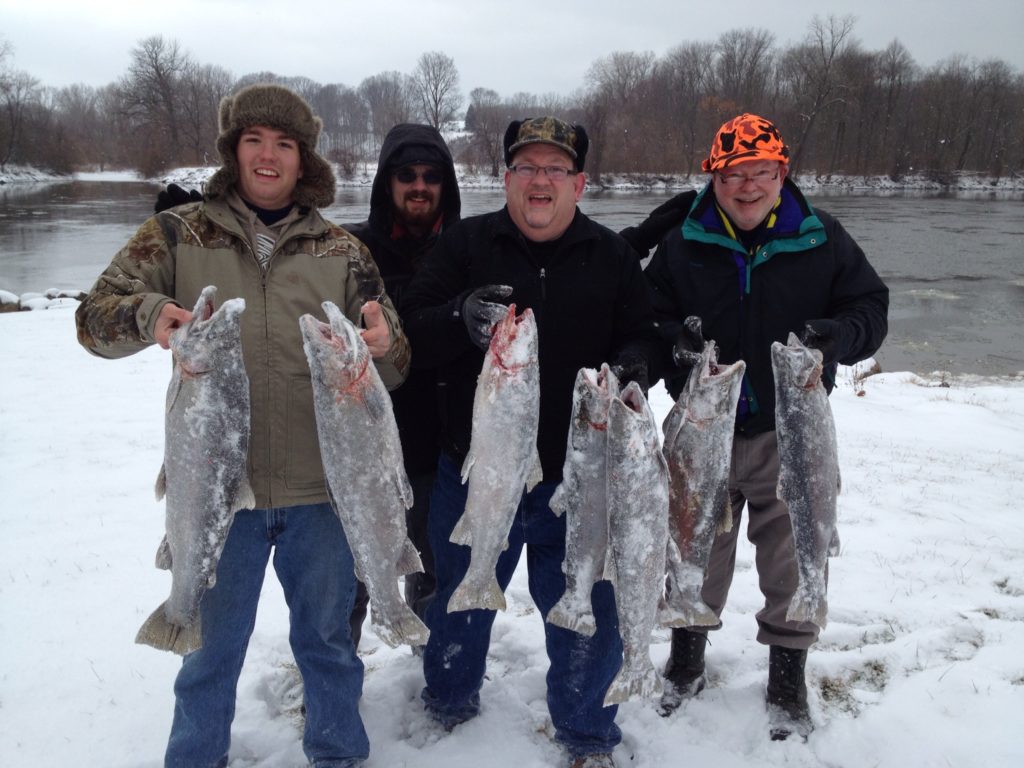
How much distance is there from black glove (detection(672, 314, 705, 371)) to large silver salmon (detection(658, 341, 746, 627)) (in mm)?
79

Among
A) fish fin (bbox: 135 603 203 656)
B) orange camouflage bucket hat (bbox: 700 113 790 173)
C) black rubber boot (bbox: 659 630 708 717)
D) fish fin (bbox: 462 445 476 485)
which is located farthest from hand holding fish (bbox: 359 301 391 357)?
black rubber boot (bbox: 659 630 708 717)

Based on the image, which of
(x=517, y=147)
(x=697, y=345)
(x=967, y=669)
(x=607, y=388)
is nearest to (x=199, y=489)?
(x=607, y=388)

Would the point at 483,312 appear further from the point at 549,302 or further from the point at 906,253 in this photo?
the point at 906,253

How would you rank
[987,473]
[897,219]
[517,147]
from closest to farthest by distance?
[517,147]
[987,473]
[897,219]

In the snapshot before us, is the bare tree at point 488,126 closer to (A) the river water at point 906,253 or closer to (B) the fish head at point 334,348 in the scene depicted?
(A) the river water at point 906,253

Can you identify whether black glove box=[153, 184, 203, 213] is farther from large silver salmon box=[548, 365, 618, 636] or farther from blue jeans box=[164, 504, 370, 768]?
large silver salmon box=[548, 365, 618, 636]

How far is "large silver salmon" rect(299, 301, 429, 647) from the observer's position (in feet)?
8.05

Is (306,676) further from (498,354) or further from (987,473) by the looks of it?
(987,473)

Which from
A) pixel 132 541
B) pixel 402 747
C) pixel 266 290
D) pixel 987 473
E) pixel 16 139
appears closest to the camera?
pixel 266 290

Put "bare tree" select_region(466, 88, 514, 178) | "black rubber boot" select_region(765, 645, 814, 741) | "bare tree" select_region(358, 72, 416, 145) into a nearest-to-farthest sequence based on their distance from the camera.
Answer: "black rubber boot" select_region(765, 645, 814, 741) → "bare tree" select_region(466, 88, 514, 178) → "bare tree" select_region(358, 72, 416, 145)

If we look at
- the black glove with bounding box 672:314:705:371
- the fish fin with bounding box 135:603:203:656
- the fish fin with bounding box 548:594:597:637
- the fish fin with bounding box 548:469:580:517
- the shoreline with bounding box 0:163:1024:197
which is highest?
the shoreline with bounding box 0:163:1024:197

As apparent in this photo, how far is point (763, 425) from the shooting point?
3.33 m

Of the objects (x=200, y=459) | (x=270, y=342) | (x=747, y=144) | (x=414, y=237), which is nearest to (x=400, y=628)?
(x=200, y=459)

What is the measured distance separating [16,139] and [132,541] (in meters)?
71.6
